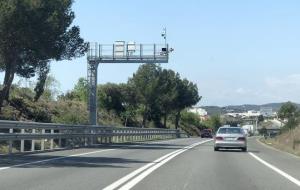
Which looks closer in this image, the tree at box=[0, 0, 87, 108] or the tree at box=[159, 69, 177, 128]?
the tree at box=[0, 0, 87, 108]

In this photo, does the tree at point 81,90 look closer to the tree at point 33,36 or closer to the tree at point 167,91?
the tree at point 167,91

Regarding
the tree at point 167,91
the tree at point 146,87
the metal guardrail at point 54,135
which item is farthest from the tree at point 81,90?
the metal guardrail at point 54,135

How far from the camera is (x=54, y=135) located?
29812 mm

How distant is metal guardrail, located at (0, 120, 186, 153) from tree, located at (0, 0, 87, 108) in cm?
551

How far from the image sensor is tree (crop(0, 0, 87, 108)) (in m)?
36.5

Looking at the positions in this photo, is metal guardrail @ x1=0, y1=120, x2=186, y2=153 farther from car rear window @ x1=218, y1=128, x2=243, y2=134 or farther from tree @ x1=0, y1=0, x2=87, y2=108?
car rear window @ x1=218, y1=128, x2=243, y2=134

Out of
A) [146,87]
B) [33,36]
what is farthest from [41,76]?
[146,87]

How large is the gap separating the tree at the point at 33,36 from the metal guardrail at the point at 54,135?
5511mm

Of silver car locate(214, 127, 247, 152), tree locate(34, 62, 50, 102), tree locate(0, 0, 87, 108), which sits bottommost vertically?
silver car locate(214, 127, 247, 152)

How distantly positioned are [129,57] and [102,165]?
115 feet

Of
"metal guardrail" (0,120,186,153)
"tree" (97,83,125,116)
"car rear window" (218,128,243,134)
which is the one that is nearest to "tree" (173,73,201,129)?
"tree" (97,83,125,116)

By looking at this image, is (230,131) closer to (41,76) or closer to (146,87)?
(41,76)

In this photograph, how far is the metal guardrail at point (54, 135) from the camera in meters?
24.9

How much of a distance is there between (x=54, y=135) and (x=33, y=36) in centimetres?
938
